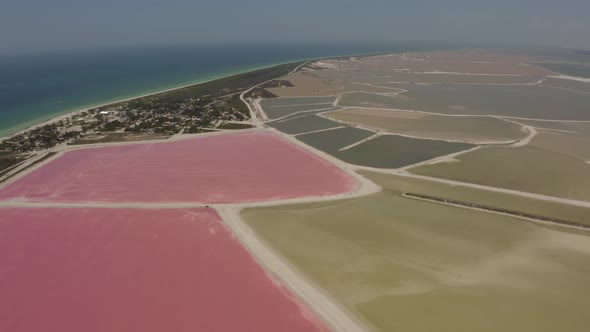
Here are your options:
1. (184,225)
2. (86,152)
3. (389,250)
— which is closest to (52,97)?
(86,152)

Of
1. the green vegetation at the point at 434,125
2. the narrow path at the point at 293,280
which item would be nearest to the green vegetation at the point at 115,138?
the narrow path at the point at 293,280

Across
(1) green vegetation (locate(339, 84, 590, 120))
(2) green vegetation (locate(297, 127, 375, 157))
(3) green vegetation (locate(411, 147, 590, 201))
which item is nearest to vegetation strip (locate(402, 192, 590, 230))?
(3) green vegetation (locate(411, 147, 590, 201))

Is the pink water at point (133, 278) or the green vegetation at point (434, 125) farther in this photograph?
the green vegetation at point (434, 125)

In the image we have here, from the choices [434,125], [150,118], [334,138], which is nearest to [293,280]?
[334,138]

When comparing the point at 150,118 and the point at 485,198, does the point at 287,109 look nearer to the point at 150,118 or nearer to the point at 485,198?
the point at 150,118

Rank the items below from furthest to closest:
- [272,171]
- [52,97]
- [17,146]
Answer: [52,97]
[17,146]
[272,171]

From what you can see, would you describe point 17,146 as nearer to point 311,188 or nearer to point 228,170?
point 228,170

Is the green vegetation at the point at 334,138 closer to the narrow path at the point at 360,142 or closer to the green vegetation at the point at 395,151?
the narrow path at the point at 360,142
